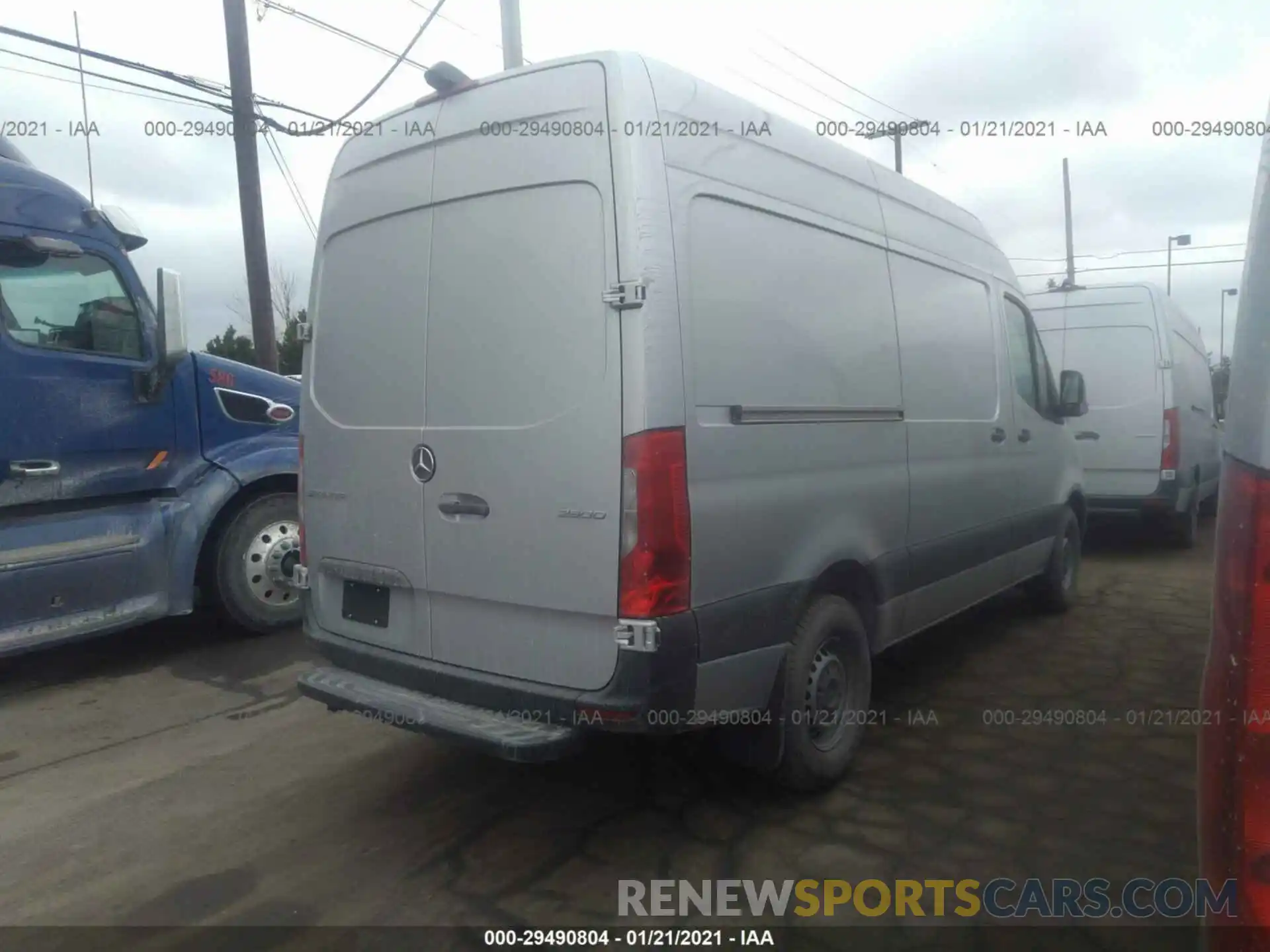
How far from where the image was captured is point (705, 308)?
3256 millimetres

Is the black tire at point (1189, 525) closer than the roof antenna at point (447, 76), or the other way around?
the roof antenna at point (447, 76)

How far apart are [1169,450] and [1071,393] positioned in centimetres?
326

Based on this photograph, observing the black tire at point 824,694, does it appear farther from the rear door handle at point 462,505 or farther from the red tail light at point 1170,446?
the red tail light at point 1170,446

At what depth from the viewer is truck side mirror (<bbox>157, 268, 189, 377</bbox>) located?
18.7 feet

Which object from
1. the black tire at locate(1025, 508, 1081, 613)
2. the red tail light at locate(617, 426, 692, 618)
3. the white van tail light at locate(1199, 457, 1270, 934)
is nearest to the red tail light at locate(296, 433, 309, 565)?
the red tail light at locate(617, 426, 692, 618)

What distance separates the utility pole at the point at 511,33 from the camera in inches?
349

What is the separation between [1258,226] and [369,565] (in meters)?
3.06

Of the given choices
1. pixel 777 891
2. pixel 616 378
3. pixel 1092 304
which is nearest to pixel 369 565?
pixel 616 378

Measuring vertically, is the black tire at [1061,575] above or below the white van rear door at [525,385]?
below

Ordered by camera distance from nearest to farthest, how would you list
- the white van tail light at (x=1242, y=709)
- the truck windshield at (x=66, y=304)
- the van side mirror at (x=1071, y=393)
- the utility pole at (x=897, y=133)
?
the white van tail light at (x=1242, y=709)
the truck windshield at (x=66, y=304)
the van side mirror at (x=1071, y=393)
the utility pole at (x=897, y=133)

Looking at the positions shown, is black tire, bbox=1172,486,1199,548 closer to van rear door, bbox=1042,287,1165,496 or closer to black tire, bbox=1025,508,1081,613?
van rear door, bbox=1042,287,1165,496

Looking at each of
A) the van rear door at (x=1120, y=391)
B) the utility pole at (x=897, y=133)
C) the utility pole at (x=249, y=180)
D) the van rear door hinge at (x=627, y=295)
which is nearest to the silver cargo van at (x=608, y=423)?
the van rear door hinge at (x=627, y=295)

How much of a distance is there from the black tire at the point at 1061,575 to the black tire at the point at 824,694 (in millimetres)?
3040

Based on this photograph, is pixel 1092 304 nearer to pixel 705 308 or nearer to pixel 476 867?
pixel 705 308
